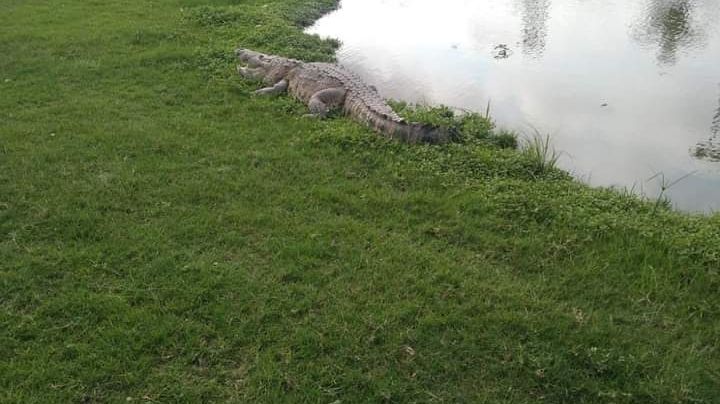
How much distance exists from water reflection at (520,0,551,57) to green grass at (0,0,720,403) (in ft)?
12.6

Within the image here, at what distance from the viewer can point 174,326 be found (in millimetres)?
3934

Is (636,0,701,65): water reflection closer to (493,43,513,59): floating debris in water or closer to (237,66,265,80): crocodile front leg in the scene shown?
(493,43,513,59): floating debris in water

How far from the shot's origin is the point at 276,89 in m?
7.93

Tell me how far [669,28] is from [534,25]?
2.10 metres

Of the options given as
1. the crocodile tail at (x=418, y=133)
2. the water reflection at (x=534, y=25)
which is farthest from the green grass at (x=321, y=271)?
the water reflection at (x=534, y=25)

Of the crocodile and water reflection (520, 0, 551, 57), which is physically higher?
water reflection (520, 0, 551, 57)

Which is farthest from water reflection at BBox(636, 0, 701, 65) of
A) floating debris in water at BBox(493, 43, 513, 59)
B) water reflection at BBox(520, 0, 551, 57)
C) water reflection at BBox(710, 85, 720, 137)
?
floating debris in water at BBox(493, 43, 513, 59)

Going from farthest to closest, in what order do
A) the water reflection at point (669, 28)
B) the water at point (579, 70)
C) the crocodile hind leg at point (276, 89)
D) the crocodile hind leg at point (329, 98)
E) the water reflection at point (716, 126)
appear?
the water reflection at point (669, 28) < the crocodile hind leg at point (276, 89) < the crocodile hind leg at point (329, 98) < the water reflection at point (716, 126) < the water at point (579, 70)

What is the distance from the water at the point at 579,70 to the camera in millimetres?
6605

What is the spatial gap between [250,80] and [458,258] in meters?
4.63

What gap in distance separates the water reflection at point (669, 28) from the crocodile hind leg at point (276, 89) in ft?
17.2

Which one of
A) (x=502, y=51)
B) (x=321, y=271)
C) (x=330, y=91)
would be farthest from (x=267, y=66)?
(x=321, y=271)

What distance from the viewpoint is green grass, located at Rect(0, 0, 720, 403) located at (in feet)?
11.9

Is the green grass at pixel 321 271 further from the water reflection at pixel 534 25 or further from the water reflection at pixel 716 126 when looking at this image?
the water reflection at pixel 534 25
